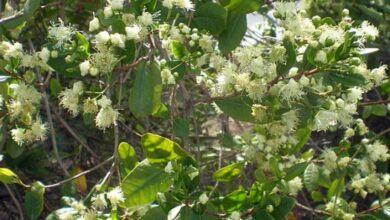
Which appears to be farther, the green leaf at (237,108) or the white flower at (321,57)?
the green leaf at (237,108)

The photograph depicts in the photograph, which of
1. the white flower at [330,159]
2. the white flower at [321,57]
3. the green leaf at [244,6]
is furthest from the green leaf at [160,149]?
the white flower at [330,159]

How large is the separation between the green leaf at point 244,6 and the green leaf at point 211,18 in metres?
0.04

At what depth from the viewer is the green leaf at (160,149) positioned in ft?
5.19

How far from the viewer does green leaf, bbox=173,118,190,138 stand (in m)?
1.95

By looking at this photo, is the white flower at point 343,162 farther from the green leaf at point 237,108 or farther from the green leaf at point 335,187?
the green leaf at point 237,108

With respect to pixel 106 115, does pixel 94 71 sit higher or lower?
higher

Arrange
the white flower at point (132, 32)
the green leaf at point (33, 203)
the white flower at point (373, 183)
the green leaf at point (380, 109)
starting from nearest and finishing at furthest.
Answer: the white flower at point (132, 32)
the green leaf at point (33, 203)
the white flower at point (373, 183)
the green leaf at point (380, 109)

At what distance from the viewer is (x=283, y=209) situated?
184 centimetres

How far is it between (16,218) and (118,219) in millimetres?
1576

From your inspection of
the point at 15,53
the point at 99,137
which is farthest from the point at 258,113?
the point at 99,137

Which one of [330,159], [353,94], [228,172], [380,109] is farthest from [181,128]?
[380,109]

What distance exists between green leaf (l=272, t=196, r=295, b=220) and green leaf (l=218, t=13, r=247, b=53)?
497 mm

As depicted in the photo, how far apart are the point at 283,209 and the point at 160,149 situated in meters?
0.47

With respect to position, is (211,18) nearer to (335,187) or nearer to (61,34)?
(61,34)
